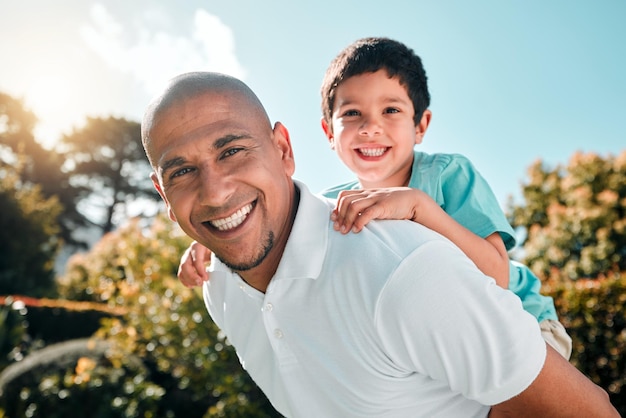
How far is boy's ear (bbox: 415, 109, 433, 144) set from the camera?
2.90m

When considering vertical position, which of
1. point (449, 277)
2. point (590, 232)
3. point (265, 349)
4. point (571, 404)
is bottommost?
point (590, 232)

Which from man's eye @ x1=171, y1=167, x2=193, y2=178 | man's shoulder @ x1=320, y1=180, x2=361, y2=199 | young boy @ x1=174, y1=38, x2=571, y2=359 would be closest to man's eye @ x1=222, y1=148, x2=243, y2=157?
man's eye @ x1=171, y1=167, x2=193, y2=178

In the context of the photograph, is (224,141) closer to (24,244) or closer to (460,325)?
(460,325)

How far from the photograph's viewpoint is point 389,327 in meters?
1.55

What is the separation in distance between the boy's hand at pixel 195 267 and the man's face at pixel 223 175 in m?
0.63

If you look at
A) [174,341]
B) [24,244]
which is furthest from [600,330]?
[24,244]

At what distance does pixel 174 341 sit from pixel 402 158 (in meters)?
4.47

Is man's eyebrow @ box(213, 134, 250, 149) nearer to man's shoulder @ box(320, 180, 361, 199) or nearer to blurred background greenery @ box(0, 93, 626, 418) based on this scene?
man's shoulder @ box(320, 180, 361, 199)

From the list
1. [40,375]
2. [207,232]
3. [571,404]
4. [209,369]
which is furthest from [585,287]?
[40,375]

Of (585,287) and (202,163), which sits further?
(585,287)

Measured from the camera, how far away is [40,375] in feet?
19.7

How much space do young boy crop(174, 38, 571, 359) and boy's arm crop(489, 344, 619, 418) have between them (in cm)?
53

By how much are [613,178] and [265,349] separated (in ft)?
66.1

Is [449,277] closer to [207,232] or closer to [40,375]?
[207,232]
